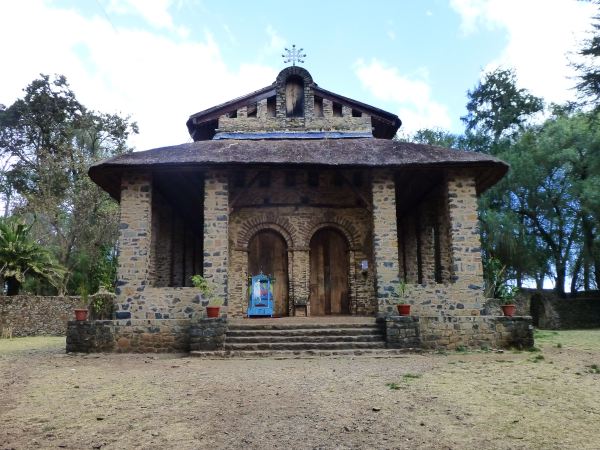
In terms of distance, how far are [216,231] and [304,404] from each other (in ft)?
21.1

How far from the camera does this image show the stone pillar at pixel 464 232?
10.9 m

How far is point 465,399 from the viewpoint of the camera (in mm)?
5387

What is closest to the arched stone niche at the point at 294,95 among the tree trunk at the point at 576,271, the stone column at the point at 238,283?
the stone column at the point at 238,283

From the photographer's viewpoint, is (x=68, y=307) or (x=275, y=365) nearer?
(x=275, y=365)

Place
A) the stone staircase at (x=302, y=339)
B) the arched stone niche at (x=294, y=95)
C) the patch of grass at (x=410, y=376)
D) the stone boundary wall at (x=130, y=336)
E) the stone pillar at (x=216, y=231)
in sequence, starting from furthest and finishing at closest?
the arched stone niche at (x=294, y=95)
the stone pillar at (x=216, y=231)
the stone boundary wall at (x=130, y=336)
the stone staircase at (x=302, y=339)
the patch of grass at (x=410, y=376)

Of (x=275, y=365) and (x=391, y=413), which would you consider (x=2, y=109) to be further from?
(x=391, y=413)

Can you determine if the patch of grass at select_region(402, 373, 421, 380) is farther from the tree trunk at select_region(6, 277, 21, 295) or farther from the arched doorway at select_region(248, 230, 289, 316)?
the tree trunk at select_region(6, 277, 21, 295)

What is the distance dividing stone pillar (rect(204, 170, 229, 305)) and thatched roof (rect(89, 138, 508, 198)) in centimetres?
49

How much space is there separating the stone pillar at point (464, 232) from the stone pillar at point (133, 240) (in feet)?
23.0

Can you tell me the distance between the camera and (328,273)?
44.9ft

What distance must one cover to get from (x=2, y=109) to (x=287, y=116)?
65.1ft

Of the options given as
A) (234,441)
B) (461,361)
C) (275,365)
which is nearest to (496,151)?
(461,361)

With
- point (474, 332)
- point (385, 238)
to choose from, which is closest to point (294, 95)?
point (385, 238)

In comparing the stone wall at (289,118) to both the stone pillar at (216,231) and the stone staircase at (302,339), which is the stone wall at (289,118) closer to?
Answer: the stone pillar at (216,231)
